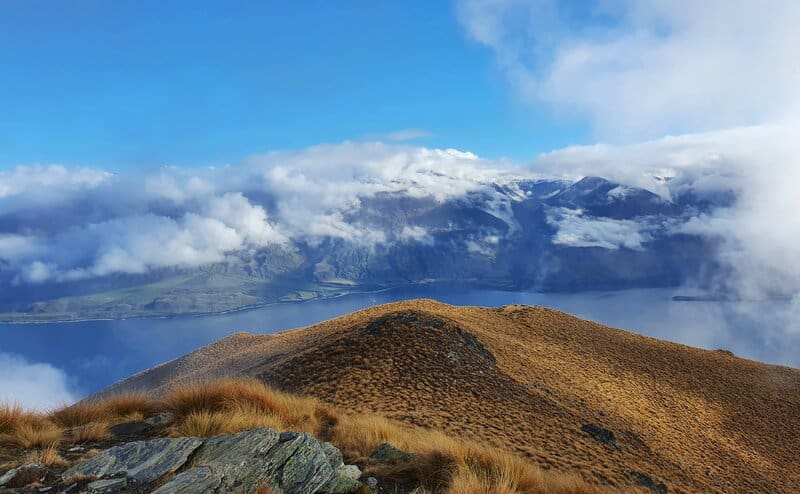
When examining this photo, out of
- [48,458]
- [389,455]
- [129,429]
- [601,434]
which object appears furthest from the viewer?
[601,434]

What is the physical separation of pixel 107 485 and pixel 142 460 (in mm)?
794

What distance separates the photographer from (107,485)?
639cm

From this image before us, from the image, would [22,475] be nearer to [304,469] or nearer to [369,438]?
[304,469]

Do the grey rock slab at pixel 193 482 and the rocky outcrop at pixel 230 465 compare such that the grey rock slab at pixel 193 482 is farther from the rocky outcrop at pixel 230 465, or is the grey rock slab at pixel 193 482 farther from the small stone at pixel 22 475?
the small stone at pixel 22 475

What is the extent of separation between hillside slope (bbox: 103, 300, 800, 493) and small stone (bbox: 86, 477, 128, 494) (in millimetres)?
9167

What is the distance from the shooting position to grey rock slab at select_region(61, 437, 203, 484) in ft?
22.1

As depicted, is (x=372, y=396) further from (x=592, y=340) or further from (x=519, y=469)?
(x=592, y=340)

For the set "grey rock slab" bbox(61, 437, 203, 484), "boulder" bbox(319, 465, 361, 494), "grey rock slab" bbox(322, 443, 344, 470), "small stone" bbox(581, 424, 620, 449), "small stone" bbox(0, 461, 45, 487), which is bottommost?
"small stone" bbox(581, 424, 620, 449)

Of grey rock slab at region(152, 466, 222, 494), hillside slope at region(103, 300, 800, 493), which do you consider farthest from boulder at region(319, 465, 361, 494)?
hillside slope at region(103, 300, 800, 493)

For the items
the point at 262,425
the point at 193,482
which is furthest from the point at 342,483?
the point at 262,425

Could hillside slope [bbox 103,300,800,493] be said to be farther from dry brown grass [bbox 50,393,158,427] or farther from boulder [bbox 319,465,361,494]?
boulder [bbox 319,465,361,494]

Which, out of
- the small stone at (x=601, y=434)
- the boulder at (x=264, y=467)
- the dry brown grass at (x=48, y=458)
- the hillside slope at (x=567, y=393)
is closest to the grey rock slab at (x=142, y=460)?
the boulder at (x=264, y=467)

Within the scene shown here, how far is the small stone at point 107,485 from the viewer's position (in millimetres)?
6285

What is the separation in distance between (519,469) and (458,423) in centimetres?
683
